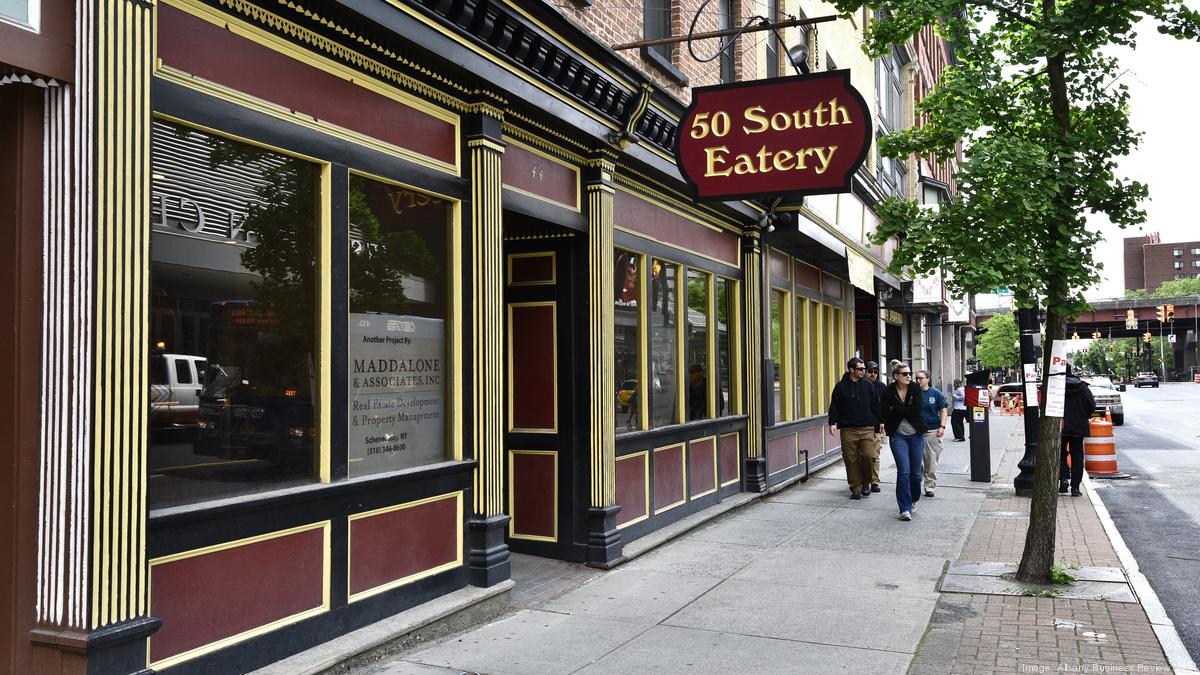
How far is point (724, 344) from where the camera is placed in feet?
39.7

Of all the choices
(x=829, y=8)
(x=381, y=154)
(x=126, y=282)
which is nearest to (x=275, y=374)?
(x=126, y=282)

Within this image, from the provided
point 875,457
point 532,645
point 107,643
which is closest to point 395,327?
point 532,645

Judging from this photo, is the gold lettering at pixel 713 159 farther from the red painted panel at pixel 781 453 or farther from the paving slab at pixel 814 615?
the red painted panel at pixel 781 453

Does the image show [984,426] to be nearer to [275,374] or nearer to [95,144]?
[275,374]

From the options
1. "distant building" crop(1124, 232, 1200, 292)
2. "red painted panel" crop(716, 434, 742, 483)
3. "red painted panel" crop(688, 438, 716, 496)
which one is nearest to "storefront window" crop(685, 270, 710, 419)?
"red painted panel" crop(688, 438, 716, 496)

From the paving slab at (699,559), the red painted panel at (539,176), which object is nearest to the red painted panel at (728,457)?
the paving slab at (699,559)

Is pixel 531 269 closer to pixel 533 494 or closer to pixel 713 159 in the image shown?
pixel 713 159

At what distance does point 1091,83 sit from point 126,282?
7562 millimetres

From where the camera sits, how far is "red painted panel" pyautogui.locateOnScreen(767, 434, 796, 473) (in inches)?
513

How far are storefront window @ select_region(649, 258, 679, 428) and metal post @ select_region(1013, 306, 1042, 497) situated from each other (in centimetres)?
495

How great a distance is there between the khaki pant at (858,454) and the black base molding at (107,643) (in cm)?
983

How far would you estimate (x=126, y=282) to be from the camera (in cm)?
407

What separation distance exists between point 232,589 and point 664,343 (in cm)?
610

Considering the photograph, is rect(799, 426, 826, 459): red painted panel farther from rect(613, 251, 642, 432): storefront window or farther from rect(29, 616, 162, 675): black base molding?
rect(29, 616, 162, 675): black base molding
